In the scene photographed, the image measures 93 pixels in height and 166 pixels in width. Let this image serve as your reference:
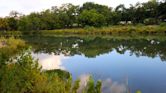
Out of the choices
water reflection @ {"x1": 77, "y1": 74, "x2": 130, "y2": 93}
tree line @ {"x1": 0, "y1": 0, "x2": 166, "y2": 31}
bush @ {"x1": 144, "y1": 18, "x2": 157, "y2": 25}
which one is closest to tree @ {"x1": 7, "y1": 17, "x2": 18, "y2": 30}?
tree line @ {"x1": 0, "y1": 0, "x2": 166, "y2": 31}

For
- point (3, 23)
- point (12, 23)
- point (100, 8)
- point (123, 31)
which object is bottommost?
point (123, 31)

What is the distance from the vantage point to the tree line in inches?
2931

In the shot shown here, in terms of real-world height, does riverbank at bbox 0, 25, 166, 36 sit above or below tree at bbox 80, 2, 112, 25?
below

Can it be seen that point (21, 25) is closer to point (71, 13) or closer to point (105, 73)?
point (71, 13)

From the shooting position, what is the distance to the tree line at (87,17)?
7444cm

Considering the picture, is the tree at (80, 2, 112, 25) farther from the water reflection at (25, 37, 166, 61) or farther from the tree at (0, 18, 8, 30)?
the water reflection at (25, 37, 166, 61)

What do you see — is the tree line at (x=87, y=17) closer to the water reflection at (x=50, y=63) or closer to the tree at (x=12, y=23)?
the tree at (x=12, y=23)

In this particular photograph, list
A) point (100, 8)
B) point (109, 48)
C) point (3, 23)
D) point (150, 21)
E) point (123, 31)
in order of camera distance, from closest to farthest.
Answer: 1. point (109, 48)
2. point (123, 31)
3. point (150, 21)
4. point (3, 23)
5. point (100, 8)

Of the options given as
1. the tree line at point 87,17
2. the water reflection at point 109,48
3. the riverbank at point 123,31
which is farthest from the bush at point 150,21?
the water reflection at point 109,48

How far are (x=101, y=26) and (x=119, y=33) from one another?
1283 cm

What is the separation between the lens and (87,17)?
261ft

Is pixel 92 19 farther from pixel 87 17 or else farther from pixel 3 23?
pixel 3 23

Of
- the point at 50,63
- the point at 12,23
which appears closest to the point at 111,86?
the point at 50,63

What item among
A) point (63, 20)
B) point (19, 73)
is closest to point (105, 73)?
point (19, 73)
